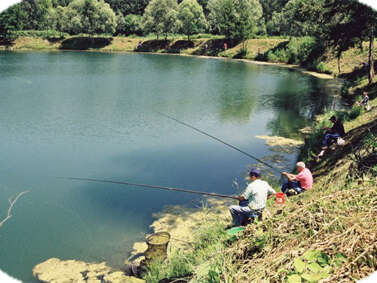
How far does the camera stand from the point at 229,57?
5747 cm

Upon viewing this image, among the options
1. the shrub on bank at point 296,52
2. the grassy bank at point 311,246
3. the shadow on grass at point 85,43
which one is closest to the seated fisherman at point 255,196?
the grassy bank at point 311,246

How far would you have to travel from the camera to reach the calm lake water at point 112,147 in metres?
9.74

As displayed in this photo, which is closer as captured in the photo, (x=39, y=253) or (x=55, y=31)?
(x=39, y=253)

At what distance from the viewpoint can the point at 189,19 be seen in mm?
66250

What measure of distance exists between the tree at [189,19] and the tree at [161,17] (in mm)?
1365

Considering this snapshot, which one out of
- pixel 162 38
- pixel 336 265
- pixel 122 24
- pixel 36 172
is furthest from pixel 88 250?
pixel 122 24

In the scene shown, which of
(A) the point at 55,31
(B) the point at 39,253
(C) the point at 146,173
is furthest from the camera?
(A) the point at 55,31

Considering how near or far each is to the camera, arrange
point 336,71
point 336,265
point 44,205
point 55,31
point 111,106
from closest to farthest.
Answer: point 336,265 < point 44,205 < point 111,106 < point 336,71 < point 55,31

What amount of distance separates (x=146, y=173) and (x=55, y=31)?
242 feet

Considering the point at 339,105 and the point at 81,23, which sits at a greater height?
the point at 81,23

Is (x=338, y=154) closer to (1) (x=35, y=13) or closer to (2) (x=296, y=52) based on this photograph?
(2) (x=296, y=52)

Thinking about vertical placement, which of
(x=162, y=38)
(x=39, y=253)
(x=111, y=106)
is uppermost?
(x=162, y=38)

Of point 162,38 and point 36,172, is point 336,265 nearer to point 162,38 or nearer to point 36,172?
point 36,172

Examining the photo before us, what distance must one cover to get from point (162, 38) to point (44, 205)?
6428 cm
